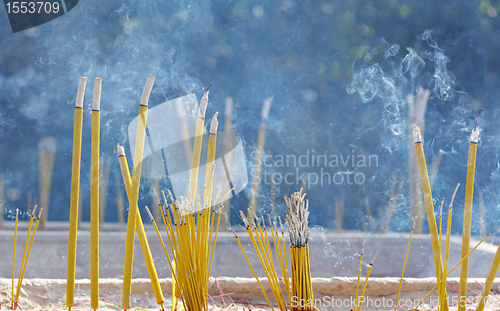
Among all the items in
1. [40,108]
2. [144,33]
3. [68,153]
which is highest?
[144,33]

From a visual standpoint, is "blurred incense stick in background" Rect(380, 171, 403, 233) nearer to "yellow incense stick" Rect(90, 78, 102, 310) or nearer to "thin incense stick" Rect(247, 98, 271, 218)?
"thin incense stick" Rect(247, 98, 271, 218)

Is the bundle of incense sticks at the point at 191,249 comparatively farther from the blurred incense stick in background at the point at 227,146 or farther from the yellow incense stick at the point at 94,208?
the blurred incense stick in background at the point at 227,146

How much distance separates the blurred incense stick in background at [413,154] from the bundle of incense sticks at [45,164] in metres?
1.68

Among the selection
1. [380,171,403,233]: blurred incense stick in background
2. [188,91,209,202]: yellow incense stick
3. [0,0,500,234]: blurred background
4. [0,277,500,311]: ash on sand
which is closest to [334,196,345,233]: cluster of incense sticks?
[0,0,500,234]: blurred background

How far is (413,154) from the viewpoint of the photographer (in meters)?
1.93

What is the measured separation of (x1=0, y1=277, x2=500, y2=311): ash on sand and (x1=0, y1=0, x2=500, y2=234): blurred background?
0.48 meters

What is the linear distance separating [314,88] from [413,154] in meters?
0.58

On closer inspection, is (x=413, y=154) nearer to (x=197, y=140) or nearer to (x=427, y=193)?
(x=427, y=193)

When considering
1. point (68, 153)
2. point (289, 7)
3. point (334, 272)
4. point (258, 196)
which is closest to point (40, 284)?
point (68, 153)

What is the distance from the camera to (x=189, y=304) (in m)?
0.95

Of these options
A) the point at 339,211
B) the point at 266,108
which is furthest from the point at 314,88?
the point at 339,211

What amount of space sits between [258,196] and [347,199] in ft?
1.50

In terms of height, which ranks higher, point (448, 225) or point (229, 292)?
point (448, 225)

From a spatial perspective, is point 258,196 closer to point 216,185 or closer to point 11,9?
point 216,185
